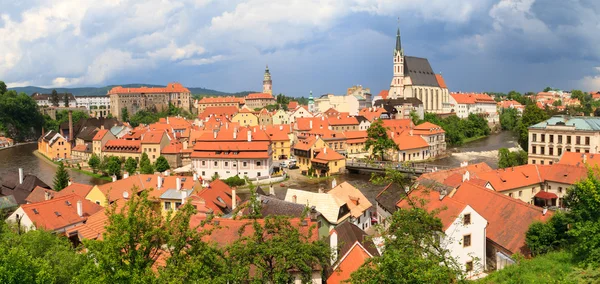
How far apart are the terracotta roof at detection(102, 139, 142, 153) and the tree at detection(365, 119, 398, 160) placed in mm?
28309

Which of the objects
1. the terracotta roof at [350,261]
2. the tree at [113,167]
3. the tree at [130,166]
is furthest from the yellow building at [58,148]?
the terracotta roof at [350,261]

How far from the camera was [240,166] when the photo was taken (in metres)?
50.7

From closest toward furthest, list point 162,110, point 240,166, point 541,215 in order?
point 541,215
point 240,166
point 162,110

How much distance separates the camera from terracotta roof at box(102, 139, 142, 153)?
62.4 metres

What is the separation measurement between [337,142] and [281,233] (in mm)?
52695

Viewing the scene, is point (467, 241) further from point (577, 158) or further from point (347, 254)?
point (577, 158)

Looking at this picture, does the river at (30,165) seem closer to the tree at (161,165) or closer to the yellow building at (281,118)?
the tree at (161,165)

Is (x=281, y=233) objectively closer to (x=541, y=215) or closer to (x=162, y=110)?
(x=541, y=215)

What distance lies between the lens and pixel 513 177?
3344 centimetres

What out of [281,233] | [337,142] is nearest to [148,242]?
[281,233]

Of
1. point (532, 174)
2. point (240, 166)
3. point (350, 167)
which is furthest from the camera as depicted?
point (350, 167)

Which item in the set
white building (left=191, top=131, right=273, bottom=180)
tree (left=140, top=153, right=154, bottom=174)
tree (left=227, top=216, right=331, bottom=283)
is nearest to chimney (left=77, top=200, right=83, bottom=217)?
tree (left=227, top=216, right=331, bottom=283)

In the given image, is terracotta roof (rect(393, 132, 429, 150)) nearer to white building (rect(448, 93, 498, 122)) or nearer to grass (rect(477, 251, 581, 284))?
grass (rect(477, 251, 581, 284))

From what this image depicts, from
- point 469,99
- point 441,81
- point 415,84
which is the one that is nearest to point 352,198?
point 415,84
